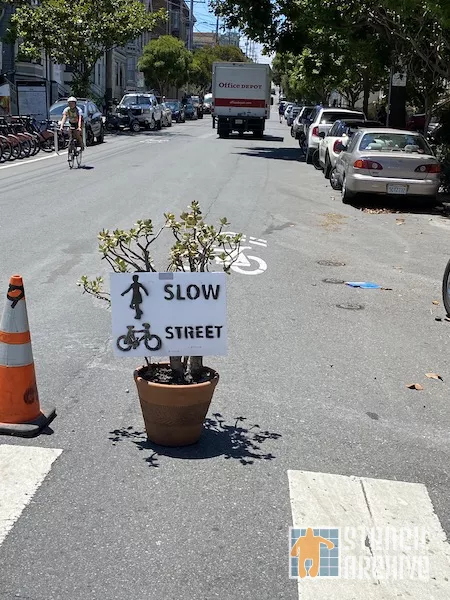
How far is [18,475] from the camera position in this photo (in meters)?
4.33

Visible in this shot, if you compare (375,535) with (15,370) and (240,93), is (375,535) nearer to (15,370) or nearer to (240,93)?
(15,370)

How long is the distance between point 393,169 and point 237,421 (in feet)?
36.6

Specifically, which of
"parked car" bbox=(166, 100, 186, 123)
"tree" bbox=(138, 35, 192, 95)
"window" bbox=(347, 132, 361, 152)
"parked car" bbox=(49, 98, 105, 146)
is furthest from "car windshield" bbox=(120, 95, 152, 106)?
"window" bbox=(347, 132, 361, 152)

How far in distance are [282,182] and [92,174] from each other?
4.92m

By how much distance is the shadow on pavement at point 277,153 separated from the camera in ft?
94.8

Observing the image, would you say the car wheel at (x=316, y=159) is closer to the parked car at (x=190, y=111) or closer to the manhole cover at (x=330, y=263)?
the manhole cover at (x=330, y=263)

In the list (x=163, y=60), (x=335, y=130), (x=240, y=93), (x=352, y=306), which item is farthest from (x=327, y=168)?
(x=163, y=60)

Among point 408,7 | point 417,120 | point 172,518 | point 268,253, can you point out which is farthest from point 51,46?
point 172,518

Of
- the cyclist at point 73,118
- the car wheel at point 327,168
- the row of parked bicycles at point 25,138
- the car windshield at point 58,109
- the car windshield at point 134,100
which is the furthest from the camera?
the car windshield at point 134,100

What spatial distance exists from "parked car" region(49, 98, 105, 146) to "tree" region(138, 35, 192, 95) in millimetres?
43211

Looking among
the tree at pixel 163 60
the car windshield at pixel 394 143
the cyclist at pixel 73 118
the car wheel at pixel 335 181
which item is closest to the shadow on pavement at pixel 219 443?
the car windshield at pixel 394 143

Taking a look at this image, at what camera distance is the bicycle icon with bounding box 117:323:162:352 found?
461 cm

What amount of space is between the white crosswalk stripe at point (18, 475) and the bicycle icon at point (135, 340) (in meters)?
0.74

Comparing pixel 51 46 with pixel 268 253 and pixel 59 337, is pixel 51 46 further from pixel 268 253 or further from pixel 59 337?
pixel 59 337
